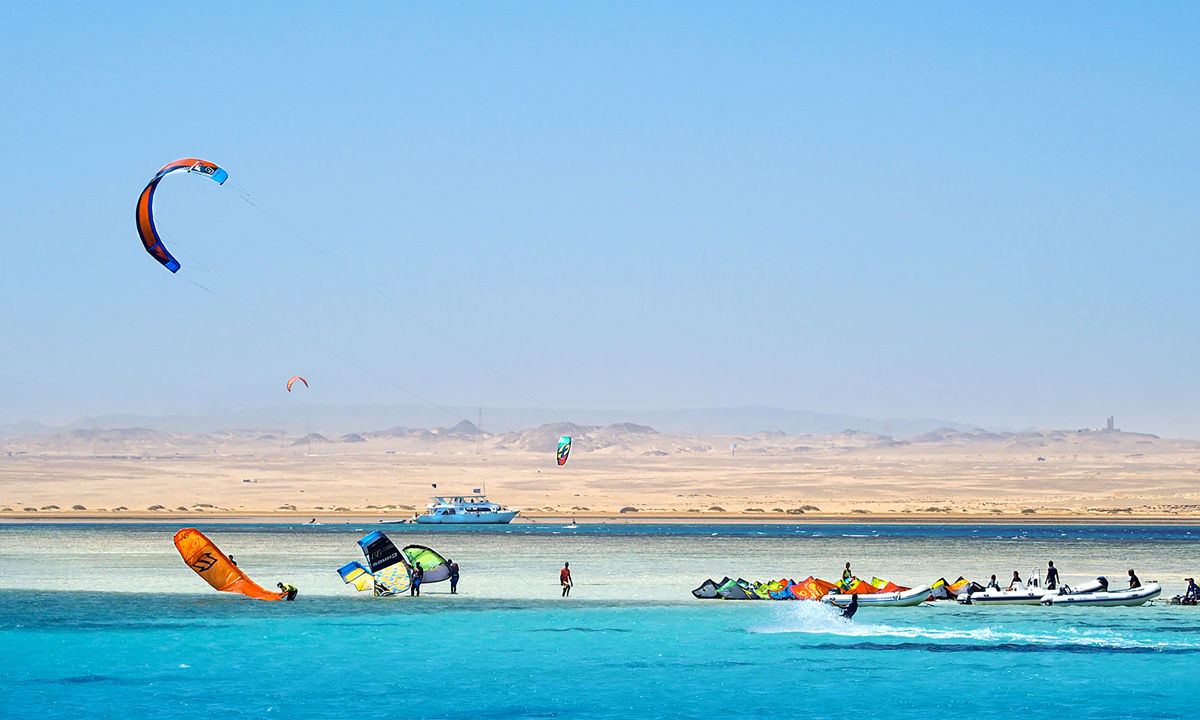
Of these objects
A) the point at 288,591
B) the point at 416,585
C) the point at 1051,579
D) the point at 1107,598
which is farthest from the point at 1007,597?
the point at 288,591

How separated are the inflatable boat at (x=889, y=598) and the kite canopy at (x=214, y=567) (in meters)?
14.7

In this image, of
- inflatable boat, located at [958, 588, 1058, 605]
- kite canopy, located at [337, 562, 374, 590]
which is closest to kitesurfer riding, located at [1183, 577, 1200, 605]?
inflatable boat, located at [958, 588, 1058, 605]

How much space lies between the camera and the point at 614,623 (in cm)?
3319

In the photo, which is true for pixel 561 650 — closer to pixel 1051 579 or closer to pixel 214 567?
pixel 214 567

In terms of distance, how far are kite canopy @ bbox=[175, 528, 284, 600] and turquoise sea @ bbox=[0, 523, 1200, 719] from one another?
50 cm

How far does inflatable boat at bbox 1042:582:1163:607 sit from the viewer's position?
36.6 metres

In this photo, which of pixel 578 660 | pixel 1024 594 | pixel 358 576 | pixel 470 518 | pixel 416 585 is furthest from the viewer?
pixel 470 518

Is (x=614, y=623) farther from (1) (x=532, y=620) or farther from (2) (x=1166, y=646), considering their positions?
(2) (x=1166, y=646)

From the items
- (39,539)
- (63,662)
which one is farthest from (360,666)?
(39,539)

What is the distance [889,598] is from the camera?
36500mm

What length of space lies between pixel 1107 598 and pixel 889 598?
5567 mm

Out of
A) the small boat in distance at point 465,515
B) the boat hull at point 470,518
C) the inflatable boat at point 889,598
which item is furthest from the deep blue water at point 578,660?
the small boat in distance at point 465,515

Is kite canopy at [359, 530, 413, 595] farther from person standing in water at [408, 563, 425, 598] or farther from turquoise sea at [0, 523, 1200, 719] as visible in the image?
turquoise sea at [0, 523, 1200, 719]

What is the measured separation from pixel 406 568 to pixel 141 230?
11653mm
